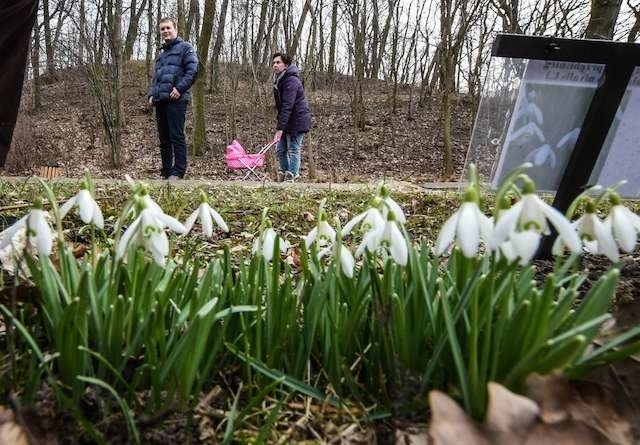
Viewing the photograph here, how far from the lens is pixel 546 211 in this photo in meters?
→ 0.74

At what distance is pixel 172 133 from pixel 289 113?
155 cm

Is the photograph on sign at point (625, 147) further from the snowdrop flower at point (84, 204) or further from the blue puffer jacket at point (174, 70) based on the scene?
the blue puffer jacket at point (174, 70)

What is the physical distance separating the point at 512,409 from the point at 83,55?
10971mm

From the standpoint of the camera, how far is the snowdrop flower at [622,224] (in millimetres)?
835

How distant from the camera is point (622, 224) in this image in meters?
0.85

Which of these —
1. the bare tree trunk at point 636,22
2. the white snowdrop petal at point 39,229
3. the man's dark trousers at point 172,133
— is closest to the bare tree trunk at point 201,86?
the man's dark trousers at point 172,133

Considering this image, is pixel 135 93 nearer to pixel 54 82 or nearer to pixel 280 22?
pixel 54 82

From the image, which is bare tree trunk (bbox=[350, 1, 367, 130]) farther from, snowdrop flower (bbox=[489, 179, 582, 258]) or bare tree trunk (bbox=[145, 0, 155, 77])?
snowdrop flower (bbox=[489, 179, 582, 258])

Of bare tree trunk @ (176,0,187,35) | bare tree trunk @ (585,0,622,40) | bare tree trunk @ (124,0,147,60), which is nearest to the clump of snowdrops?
bare tree trunk @ (585,0,622,40)

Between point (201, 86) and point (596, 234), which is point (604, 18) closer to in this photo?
point (596, 234)

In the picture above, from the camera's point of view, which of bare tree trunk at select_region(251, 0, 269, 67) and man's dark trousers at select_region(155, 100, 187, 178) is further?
bare tree trunk at select_region(251, 0, 269, 67)

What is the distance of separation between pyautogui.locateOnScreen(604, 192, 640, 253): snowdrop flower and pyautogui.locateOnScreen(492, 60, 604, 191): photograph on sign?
110 cm

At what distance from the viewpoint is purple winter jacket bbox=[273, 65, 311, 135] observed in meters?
6.57

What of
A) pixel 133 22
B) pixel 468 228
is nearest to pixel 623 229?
Answer: pixel 468 228
